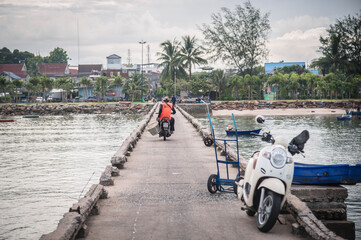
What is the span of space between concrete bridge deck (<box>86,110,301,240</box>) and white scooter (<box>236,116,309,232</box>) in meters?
0.29

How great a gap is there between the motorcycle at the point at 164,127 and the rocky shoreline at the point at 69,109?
38.0 metres

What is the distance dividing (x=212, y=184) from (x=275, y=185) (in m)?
2.21

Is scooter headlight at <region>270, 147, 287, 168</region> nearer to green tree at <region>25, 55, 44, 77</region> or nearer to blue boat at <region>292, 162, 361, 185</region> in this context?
blue boat at <region>292, 162, 361, 185</region>

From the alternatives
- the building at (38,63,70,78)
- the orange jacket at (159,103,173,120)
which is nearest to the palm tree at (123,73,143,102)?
the building at (38,63,70,78)

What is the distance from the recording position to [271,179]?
5129 millimetres

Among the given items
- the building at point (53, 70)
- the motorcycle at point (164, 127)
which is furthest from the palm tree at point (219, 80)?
the motorcycle at point (164, 127)

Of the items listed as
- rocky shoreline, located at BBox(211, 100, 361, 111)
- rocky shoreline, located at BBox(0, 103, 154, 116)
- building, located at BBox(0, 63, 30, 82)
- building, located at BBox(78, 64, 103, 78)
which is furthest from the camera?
building, located at BBox(78, 64, 103, 78)

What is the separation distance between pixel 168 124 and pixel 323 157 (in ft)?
22.5

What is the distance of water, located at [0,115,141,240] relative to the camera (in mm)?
8930

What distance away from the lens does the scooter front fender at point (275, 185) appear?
16.5 ft

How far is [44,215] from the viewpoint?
30.4ft

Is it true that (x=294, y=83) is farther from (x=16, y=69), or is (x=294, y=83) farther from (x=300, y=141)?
(x=16, y=69)

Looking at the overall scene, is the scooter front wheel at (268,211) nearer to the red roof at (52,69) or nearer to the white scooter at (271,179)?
the white scooter at (271,179)

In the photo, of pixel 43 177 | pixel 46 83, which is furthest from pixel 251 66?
pixel 43 177
